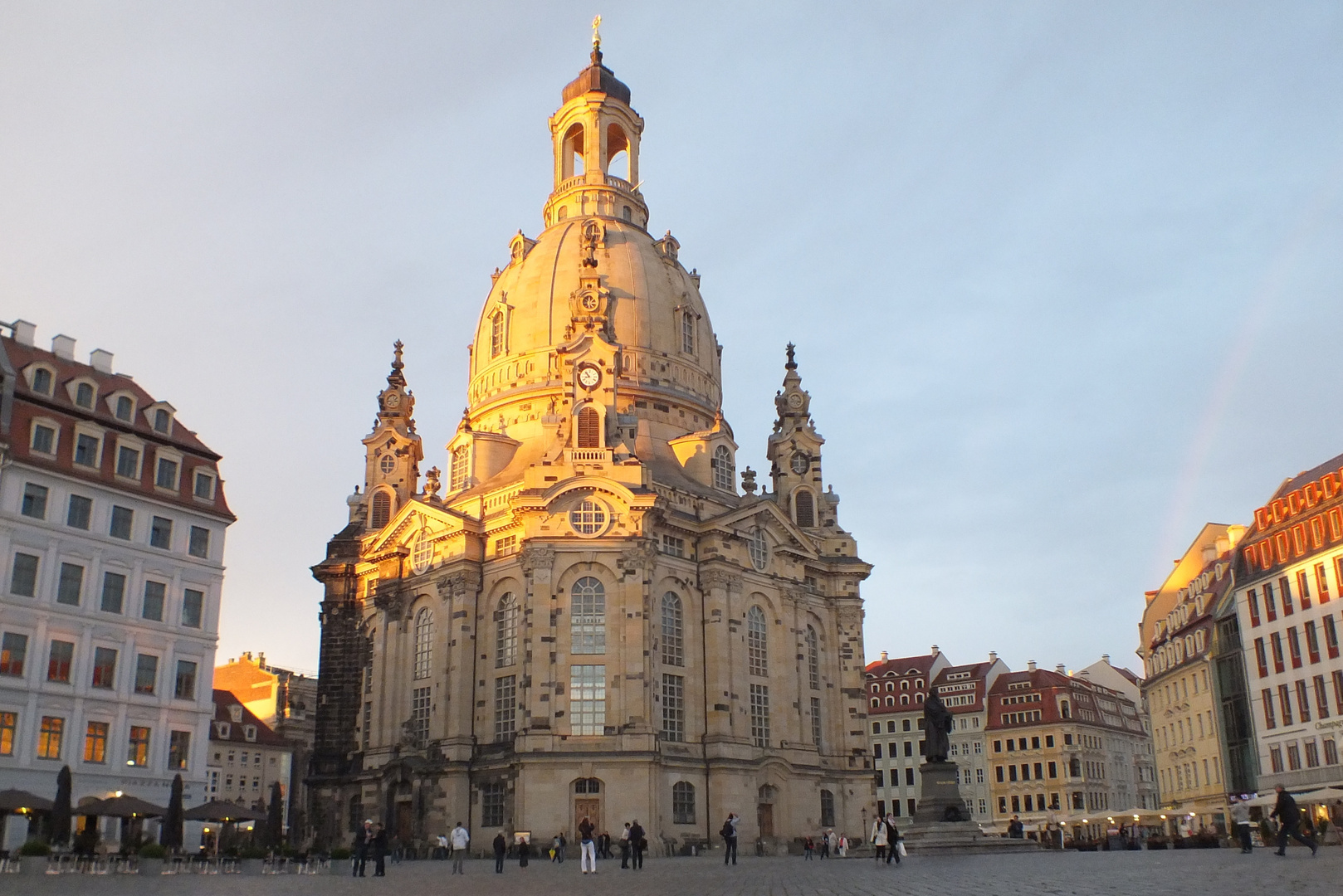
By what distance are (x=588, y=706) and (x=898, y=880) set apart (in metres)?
36.1

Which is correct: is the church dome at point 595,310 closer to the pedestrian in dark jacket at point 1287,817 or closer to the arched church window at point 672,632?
the arched church window at point 672,632

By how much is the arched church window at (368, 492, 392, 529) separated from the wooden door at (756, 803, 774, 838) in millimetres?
30408

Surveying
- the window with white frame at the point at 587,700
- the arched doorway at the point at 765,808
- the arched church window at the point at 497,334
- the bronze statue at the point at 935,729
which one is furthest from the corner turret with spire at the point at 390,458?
the bronze statue at the point at 935,729

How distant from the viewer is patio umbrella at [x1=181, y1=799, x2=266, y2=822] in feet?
142

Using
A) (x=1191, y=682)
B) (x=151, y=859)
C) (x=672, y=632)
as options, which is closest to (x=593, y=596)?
(x=672, y=632)

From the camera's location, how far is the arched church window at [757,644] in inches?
2687

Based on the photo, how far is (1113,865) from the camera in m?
30.2

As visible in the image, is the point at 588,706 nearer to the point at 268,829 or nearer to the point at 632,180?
the point at 268,829

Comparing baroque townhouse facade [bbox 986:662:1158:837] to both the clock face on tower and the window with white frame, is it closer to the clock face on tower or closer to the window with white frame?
the window with white frame

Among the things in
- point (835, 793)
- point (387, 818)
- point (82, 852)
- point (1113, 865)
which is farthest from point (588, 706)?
point (1113, 865)

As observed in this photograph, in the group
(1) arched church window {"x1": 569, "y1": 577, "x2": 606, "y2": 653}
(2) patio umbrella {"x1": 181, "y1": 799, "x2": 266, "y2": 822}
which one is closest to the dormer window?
(2) patio umbrella {"x1": 181, "y1": 799, "x2": 266, "y2": 822}

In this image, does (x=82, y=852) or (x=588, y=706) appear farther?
(x=588, y=706)

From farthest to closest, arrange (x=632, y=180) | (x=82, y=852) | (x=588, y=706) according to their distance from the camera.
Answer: (x=632, y=180)
(x=588, y=706)
(x=82, y=852)

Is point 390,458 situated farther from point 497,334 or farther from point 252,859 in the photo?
point 252,859
